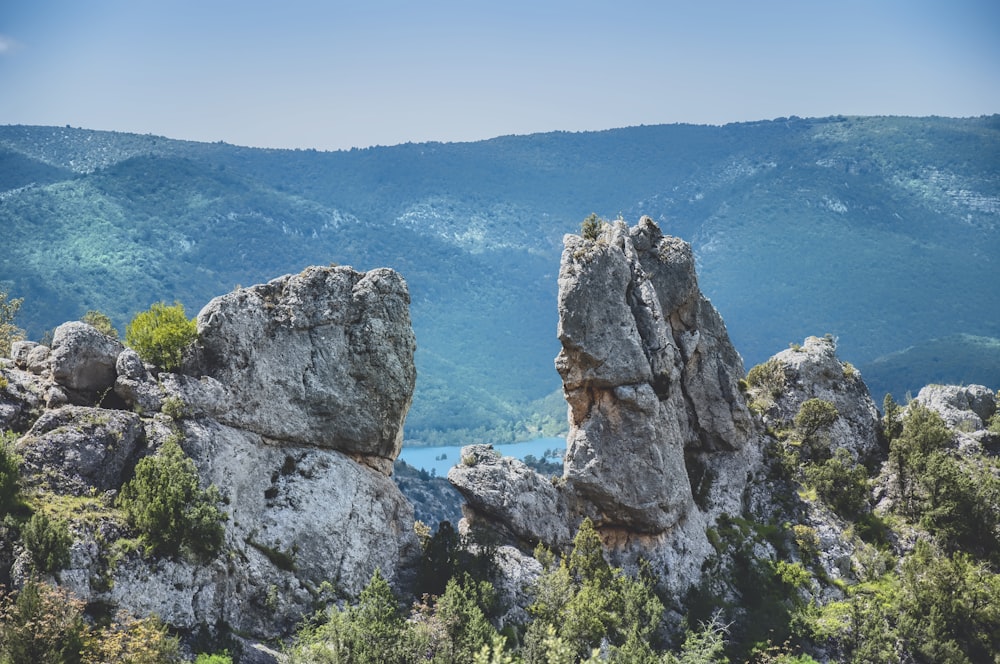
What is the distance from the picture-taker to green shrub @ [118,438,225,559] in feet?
134

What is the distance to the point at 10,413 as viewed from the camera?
42.0m

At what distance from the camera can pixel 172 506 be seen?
134 ft

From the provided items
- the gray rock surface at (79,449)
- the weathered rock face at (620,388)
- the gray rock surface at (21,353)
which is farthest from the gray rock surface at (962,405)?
the gray rock surface at (21,353)

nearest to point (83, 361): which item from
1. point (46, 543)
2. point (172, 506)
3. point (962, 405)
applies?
point (172, 506)

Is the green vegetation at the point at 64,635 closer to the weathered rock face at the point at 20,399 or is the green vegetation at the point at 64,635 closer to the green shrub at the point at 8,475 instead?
the green shrub at the point at 8,475

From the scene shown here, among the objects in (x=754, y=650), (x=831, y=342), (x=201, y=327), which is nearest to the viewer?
(x=201, y=327)

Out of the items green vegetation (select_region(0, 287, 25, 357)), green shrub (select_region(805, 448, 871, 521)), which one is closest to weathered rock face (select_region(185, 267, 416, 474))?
green vegetation (select_region(0, 287, 25, 357))

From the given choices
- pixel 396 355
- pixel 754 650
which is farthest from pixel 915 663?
pixel 396 355

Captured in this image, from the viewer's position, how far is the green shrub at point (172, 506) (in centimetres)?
4075

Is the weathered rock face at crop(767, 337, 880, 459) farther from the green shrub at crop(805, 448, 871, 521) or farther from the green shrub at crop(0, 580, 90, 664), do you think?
the green shrub at crop(0, 580, 90, 664)

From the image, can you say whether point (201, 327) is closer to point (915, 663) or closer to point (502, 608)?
point (502, 608)

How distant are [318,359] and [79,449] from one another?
12612 millimetres

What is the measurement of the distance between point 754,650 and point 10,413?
35.4 metres

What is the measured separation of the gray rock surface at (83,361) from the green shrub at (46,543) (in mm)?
7769
